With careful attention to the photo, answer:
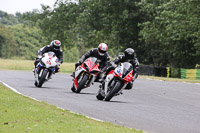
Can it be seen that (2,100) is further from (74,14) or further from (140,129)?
(74,14)

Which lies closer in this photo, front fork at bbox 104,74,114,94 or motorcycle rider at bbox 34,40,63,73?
front fork at bbox 104,74,114,94

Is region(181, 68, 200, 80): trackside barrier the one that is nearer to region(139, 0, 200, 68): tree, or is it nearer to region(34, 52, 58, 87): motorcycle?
region(139, 0, 200, 68): tree

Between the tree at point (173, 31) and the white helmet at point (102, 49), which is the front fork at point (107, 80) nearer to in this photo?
the white helmet at point (102, 49)

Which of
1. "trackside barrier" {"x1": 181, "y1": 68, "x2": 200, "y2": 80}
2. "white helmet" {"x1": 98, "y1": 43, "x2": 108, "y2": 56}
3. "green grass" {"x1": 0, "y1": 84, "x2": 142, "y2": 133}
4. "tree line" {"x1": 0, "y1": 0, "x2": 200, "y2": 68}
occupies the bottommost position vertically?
"trackside barrier" {"x1": 181, "y1": 68, "x2": 200, "y2": 80}

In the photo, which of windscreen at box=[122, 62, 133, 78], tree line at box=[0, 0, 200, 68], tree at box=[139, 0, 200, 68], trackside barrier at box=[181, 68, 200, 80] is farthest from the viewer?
tree line at box=[0, 0, 200, 68]

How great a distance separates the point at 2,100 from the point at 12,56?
106m

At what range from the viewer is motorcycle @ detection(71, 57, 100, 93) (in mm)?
16391

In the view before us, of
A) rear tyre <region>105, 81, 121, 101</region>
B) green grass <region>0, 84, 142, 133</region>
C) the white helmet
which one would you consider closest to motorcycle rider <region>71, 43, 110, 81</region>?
the white helmet

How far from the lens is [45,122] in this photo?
8852 millimetres

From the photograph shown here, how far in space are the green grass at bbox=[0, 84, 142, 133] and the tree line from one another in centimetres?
3174

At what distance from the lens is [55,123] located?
345 inches

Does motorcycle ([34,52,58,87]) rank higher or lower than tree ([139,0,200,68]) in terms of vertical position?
lower

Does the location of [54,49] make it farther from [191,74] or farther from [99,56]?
[191,74]

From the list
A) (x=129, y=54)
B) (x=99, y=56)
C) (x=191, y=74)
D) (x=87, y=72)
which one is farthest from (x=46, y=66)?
(x=191, y=74)
